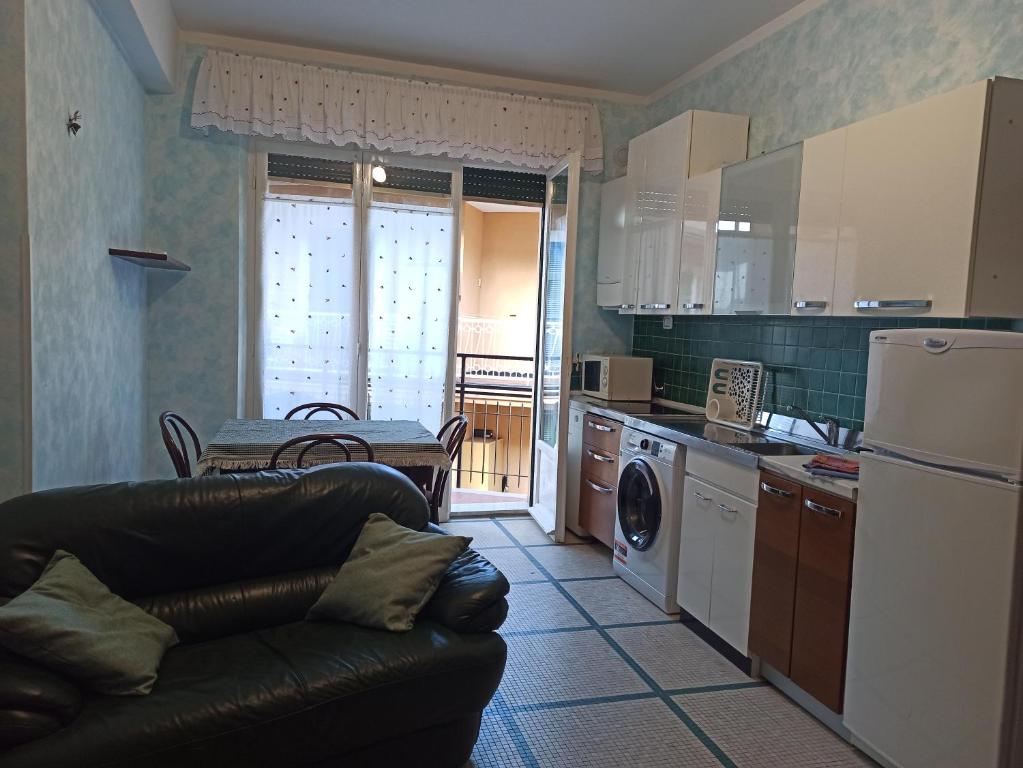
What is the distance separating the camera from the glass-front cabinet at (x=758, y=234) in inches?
123

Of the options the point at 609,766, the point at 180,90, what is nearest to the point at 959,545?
the point at 609,766

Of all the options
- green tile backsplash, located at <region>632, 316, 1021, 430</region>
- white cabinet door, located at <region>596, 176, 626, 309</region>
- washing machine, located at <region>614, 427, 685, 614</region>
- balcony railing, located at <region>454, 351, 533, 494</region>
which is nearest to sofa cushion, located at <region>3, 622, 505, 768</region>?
washing machine, located at <region>614, 427, 685, 614</region>

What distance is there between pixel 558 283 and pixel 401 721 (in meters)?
3.20

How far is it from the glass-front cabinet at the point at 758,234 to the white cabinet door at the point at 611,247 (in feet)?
3.76

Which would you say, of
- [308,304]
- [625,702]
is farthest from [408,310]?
[625,702]

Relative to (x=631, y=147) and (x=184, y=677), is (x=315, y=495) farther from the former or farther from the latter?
(x=631, y=147)

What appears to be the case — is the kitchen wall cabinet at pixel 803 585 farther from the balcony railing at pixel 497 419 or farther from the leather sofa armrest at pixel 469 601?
the balcony railing at pixel 497 419

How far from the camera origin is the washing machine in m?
3.54

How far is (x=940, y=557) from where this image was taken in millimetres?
2086

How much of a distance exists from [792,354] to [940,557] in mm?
1605

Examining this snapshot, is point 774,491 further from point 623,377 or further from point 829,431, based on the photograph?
point 623,377

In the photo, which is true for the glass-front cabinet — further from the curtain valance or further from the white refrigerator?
the curtain valance

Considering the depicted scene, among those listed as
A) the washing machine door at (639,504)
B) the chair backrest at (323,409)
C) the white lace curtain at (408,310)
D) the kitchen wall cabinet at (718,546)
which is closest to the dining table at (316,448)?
the chair backrest at (323,409)

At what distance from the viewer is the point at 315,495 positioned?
8.22ft
